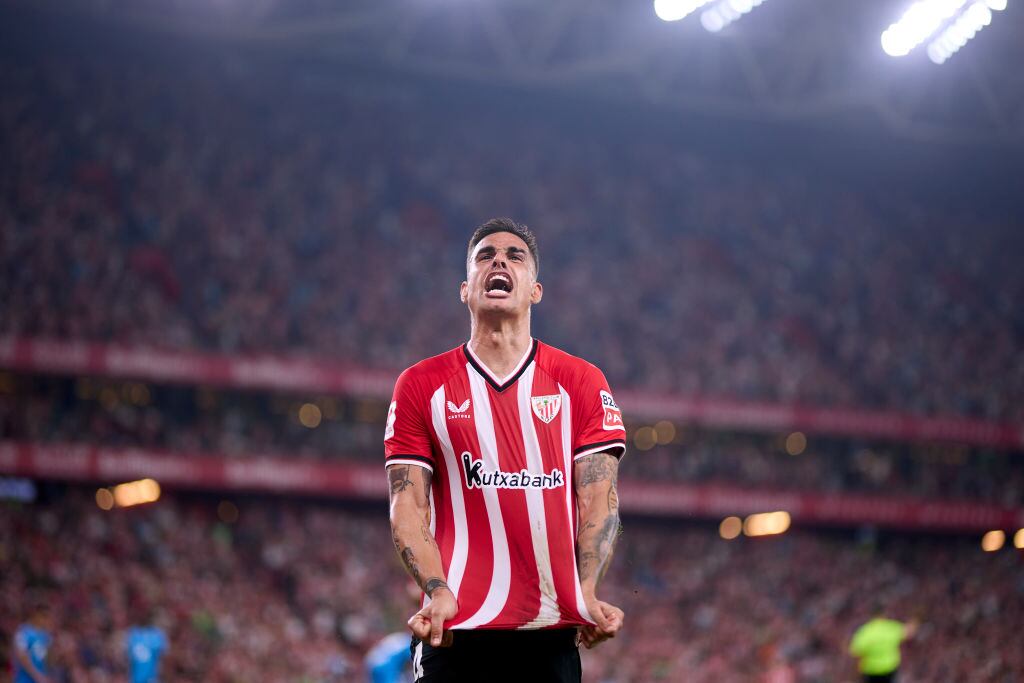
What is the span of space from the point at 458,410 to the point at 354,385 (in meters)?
24.7

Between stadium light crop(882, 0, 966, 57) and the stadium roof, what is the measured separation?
210cm

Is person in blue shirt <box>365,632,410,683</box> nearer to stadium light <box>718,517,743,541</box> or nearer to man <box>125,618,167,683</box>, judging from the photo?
man <box>125,618,167,683</box>

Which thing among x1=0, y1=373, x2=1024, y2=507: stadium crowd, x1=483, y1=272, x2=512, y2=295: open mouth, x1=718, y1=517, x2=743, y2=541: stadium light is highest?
x1=0, y1=373, x2=1024, y2=507: stadium crowd

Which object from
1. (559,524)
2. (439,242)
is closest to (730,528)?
(439,242)

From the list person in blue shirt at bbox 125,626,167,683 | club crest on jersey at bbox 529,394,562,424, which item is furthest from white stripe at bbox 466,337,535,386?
person in blue shirt at bbox 125,626,167,683

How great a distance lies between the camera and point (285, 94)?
35.3 meters

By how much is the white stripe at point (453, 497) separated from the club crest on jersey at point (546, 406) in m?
0.32

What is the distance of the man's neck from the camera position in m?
3.93

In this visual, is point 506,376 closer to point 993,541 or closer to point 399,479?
point 399,479

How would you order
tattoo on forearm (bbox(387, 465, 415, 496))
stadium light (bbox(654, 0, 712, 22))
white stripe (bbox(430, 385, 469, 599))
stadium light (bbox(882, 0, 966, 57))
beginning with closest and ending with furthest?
white stripe (bbox(430, 385, 469, 599)) < tattoo on forearm (bbox(387, 465, 415, 496)) < stadium light (bbox(882, 0, 966, 57)) < stadium light (bbox(654, 0, 712, 22))

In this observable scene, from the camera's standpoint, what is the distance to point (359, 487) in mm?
27703

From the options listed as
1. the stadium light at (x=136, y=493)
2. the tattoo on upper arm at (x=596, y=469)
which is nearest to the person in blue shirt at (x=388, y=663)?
the tattoo on upper arm at (x=596, y=469)

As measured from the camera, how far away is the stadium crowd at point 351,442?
26.3 metres

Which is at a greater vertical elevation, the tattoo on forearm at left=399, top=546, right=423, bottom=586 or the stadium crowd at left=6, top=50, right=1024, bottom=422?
the stadium crowd at left=6, top=50, right=1024, bottom=422
